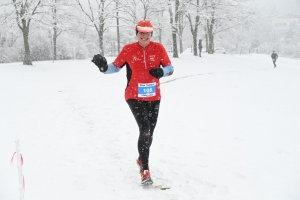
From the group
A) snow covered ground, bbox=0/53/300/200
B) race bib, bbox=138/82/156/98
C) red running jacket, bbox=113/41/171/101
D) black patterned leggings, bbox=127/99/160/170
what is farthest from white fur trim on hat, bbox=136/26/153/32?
snow covered ground, bbox=0/53/300/200

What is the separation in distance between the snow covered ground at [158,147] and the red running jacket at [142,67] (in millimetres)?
1307

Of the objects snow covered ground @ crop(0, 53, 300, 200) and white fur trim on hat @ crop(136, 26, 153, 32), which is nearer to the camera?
white fur trim on hat @ crop(136, 26, 153, 32)

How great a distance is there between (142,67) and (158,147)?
2342 millimetres

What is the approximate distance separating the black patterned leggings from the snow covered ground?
0.51 m

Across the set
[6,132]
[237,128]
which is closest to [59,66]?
[6,132]

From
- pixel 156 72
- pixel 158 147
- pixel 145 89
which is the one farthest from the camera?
pixel 158 147

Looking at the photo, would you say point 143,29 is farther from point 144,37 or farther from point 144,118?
point 144,118

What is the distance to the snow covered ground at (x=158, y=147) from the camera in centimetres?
382

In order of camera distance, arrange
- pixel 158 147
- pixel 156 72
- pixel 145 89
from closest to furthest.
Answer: pixel 156 72, pixel 145 89, pixel 158 147

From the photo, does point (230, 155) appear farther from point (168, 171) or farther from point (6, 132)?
point (6, 132)

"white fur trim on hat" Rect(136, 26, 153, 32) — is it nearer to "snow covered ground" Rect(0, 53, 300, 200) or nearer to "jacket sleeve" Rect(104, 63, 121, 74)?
"jacket sleeve" Rect(104, 63, 121, 74)

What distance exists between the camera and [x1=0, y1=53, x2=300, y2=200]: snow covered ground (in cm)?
382

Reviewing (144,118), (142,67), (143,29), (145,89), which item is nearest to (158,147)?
(144,118)

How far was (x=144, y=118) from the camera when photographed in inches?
150
